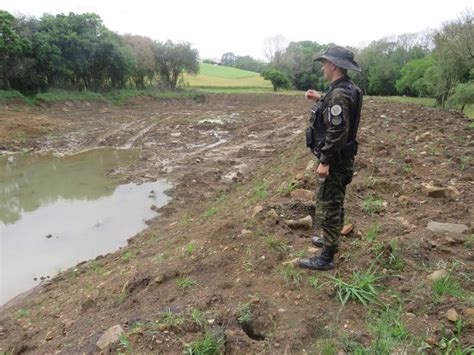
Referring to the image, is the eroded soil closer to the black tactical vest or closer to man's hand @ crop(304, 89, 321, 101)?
the black tactical vest

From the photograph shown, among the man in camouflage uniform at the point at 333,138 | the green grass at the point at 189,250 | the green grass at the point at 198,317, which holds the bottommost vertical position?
the green grass at the point at 189,250

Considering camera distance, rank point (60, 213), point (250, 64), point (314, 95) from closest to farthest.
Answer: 1. point (314, 95)
2. point (60, 213)
3. point (250, 64)

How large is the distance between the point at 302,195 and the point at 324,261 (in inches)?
71.3

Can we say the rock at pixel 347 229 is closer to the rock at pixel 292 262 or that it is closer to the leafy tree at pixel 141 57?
the rock at pixel 292 262

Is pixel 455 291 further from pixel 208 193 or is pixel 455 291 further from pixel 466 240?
pixel 208 193

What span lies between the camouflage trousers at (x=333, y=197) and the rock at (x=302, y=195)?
5.19ft

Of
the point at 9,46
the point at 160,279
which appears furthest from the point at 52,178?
the point at 9,46

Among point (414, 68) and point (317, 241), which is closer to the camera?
point (317, 241)

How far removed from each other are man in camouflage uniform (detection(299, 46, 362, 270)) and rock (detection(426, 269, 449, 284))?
2.66 ft

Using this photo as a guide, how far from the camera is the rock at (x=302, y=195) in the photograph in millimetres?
4805

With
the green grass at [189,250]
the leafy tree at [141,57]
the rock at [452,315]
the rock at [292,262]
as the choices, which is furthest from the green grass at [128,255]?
the leafy tree at [141,57]

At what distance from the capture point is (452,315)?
8.05 feet

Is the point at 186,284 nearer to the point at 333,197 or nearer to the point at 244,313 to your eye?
the point at 244,313

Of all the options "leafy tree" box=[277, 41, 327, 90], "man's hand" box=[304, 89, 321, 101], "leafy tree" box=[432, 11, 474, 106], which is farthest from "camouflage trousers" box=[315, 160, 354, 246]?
"leafy tree" box=[277, 41, 327, 90]
